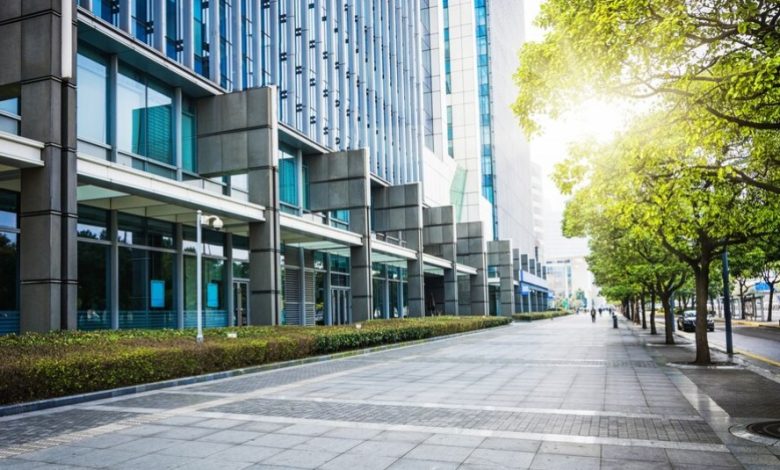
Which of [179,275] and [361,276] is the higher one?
[179,275]

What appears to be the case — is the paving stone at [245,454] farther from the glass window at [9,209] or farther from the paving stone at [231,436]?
the glass window at [9,209]

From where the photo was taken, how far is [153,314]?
71.8 feet

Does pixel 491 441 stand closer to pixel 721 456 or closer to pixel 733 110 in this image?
pixel 721 456

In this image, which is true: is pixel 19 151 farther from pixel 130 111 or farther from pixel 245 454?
pixel 245 454

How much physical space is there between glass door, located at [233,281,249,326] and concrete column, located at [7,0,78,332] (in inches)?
486

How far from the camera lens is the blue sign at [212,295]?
24953 mm

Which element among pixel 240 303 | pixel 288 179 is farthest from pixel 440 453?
pixel 288 179

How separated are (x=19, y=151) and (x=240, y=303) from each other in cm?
1447

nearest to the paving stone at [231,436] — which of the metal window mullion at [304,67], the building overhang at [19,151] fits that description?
the building overhang at [19,151]

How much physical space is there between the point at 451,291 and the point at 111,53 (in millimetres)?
31858

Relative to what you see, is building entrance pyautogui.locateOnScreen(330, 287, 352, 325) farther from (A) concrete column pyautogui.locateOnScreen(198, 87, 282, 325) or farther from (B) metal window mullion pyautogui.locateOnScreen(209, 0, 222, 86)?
(B) metal window mullion pyautogui.locateOnScreen(209, 0, 222, 86)

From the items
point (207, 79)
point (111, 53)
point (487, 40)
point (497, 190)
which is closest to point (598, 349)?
point (207, 79)

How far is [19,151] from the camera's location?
13.5 meters

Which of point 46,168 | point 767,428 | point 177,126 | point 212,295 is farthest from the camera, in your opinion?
point 212,295
